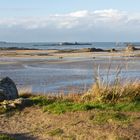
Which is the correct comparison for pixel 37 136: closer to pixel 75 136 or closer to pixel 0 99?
pixel 75 136

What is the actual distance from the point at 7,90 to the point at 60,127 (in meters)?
3.79

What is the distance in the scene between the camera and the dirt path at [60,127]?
34.4 feet

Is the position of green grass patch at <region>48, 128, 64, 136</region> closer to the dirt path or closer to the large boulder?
the dirt path

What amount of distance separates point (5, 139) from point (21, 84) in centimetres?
1347

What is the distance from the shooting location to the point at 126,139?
10.1 metres

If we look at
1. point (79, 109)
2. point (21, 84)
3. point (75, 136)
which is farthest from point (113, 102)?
point (21, 84)

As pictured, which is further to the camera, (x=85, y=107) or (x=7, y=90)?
(x=7, y=90)

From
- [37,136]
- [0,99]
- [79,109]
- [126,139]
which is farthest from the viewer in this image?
[0,99]

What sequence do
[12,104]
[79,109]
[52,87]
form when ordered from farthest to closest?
[52,87] < [12,104] < [79,109]

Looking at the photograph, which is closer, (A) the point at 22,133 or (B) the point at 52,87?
(A) the point at 22,133

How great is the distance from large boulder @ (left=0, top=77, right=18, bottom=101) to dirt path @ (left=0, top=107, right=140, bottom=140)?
161 cm

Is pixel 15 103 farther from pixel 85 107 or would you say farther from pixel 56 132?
pixel 56 132

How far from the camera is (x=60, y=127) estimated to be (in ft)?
37.0

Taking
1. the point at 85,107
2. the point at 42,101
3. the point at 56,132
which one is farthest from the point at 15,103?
the point at 56,132
